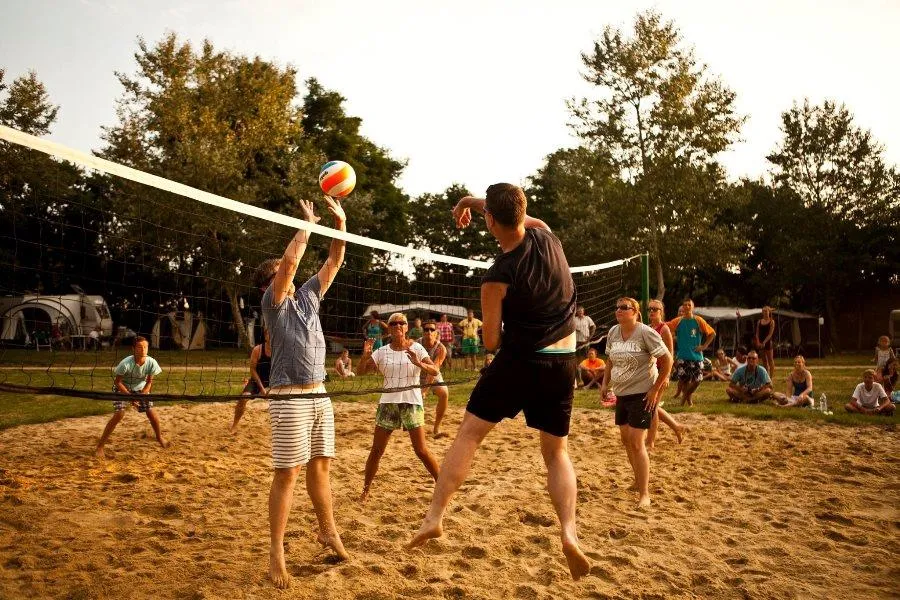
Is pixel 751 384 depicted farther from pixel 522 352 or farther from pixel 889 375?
pixel 522 352

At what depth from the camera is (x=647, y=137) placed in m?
25.1

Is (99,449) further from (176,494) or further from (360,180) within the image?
(360,180)

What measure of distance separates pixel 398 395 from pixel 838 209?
35.1m

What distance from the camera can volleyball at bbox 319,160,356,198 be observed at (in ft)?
15.0

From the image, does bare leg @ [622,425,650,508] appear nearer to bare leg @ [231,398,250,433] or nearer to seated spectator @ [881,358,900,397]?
bare leg @ [231,398,250,433]

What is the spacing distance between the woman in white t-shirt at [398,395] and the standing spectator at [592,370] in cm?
827

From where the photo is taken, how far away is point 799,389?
10.4 m

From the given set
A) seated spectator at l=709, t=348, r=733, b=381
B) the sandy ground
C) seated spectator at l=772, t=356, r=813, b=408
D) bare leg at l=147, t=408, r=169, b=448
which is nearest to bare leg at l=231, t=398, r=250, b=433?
the sandy ground

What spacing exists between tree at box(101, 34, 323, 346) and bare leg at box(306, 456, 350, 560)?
757 inches

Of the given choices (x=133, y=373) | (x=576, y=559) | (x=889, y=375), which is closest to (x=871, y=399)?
(x=889, y=375)

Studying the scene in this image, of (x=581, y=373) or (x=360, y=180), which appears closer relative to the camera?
(x=581, y=373)

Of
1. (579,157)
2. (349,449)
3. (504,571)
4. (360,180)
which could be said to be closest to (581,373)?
(349,449)

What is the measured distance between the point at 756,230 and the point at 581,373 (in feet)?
88.3

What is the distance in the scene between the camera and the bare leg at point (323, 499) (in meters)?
3.74
